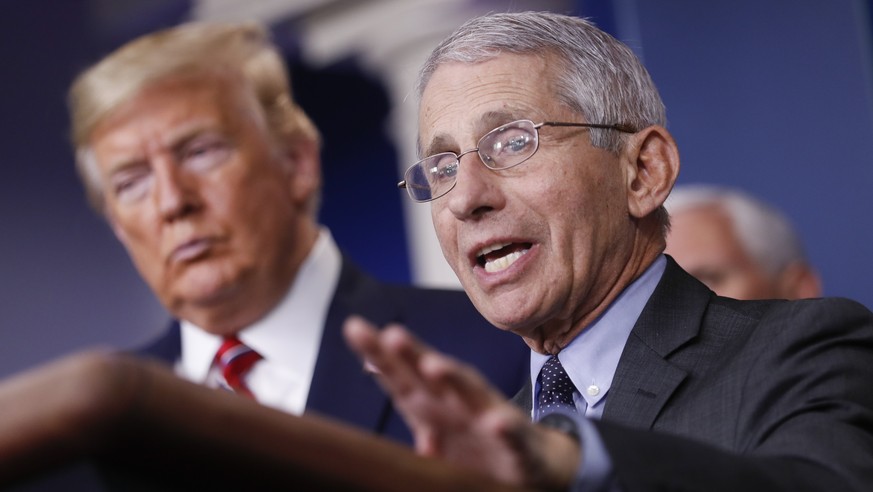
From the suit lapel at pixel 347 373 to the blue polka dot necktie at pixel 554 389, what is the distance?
507 mm

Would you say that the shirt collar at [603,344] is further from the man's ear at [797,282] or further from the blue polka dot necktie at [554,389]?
the man's ear at [797,282]

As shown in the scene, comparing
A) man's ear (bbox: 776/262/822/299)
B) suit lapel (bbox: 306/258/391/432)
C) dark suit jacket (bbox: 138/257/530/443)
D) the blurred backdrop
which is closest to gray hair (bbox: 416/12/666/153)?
dark suit jacket (bbox: 138/257/530/443)

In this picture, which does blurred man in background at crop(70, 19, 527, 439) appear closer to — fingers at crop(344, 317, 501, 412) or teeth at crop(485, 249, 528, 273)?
teeth at crop(485, 249, 528, 273)

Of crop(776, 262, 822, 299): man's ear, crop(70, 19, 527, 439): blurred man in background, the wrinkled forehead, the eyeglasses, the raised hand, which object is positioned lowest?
crop(776, 262, 822, 299): man's ear

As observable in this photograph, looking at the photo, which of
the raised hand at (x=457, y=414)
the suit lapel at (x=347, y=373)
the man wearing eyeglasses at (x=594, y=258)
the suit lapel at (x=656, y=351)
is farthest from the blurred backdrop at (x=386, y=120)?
the raised hand at (x=457, y=414)

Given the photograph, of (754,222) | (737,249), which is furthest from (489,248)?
(737,249)

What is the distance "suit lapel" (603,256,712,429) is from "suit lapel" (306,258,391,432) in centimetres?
70

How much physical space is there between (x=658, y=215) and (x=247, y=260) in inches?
37.2

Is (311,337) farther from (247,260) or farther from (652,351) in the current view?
(652,351)

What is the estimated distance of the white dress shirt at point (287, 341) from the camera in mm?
2451

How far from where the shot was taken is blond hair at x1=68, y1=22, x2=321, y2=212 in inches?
104

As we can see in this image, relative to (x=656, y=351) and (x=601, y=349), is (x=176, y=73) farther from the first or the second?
(x=656, y=351)

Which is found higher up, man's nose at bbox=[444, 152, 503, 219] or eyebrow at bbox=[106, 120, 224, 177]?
man's nose at bbox=[444, 152, 503, 219]

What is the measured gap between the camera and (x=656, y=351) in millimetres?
1690
